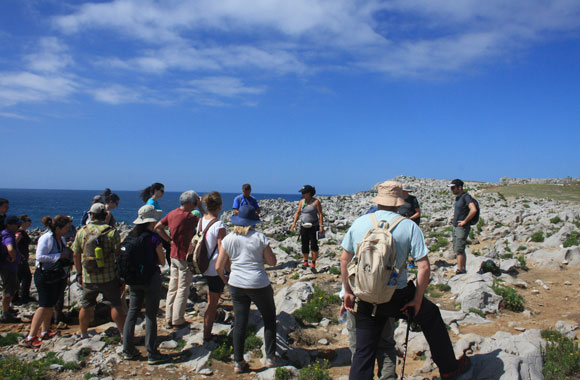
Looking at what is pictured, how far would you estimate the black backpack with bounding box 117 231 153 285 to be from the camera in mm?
5488

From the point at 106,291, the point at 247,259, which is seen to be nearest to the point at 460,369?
the point at 247,259

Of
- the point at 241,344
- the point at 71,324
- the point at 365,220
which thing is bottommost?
the point at 71,324

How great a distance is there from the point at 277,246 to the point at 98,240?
9.11 metres

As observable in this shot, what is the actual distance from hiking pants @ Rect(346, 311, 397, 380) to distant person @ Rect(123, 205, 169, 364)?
3.06 m

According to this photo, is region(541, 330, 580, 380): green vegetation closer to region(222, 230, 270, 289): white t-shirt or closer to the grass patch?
region(222, 230, 270, 289): white t-shirt

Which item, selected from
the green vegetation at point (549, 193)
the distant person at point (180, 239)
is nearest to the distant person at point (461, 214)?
the distant person at point (180, 239)

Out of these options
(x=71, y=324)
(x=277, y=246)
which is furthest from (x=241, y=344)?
(x=277, y=246)

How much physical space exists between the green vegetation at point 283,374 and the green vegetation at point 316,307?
1.95 meters

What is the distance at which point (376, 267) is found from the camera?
11.8ft

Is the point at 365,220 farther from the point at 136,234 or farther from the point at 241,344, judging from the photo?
the point at 136,234

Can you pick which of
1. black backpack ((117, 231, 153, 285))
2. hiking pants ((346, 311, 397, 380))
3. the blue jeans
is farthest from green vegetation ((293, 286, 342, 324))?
black backpack ((117, 231, 153, 285))

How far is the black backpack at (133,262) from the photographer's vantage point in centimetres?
549

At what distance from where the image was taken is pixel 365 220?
407 centimetres

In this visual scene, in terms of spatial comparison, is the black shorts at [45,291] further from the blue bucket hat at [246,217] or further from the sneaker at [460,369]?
the sneaker at [460,369]
